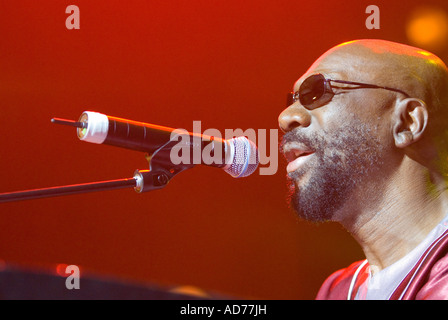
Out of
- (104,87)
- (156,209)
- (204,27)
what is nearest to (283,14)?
(204,27)

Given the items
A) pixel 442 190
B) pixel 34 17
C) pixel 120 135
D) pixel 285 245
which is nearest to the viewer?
pixel 120 135

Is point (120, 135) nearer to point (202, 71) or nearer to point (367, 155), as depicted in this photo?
point (367, 155)

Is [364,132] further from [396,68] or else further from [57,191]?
[57,191]

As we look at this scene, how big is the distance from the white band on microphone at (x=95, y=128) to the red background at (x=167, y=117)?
2540mm

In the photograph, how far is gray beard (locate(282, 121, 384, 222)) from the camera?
89.7 inches

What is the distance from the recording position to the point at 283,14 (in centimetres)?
418

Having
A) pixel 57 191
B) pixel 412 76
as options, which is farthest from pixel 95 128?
pixel 412 76

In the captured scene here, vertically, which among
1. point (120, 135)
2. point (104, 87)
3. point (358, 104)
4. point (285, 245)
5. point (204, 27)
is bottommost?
point (285, 245)

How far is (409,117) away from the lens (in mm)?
2307

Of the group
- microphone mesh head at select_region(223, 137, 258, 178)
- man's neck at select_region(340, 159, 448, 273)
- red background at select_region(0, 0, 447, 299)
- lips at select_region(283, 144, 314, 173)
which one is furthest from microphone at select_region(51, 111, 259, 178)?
red background at select_region(0, 0, 447, 299)

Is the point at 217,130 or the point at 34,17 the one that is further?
the point at 217,130

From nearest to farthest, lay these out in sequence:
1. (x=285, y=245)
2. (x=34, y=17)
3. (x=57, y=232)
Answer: (x=34, y=17), (x=57, y=232), (x=285, y=245)

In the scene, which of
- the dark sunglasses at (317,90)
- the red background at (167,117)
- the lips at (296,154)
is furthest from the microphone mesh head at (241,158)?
the red background at (167,117)

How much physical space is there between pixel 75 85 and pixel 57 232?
1.29m
